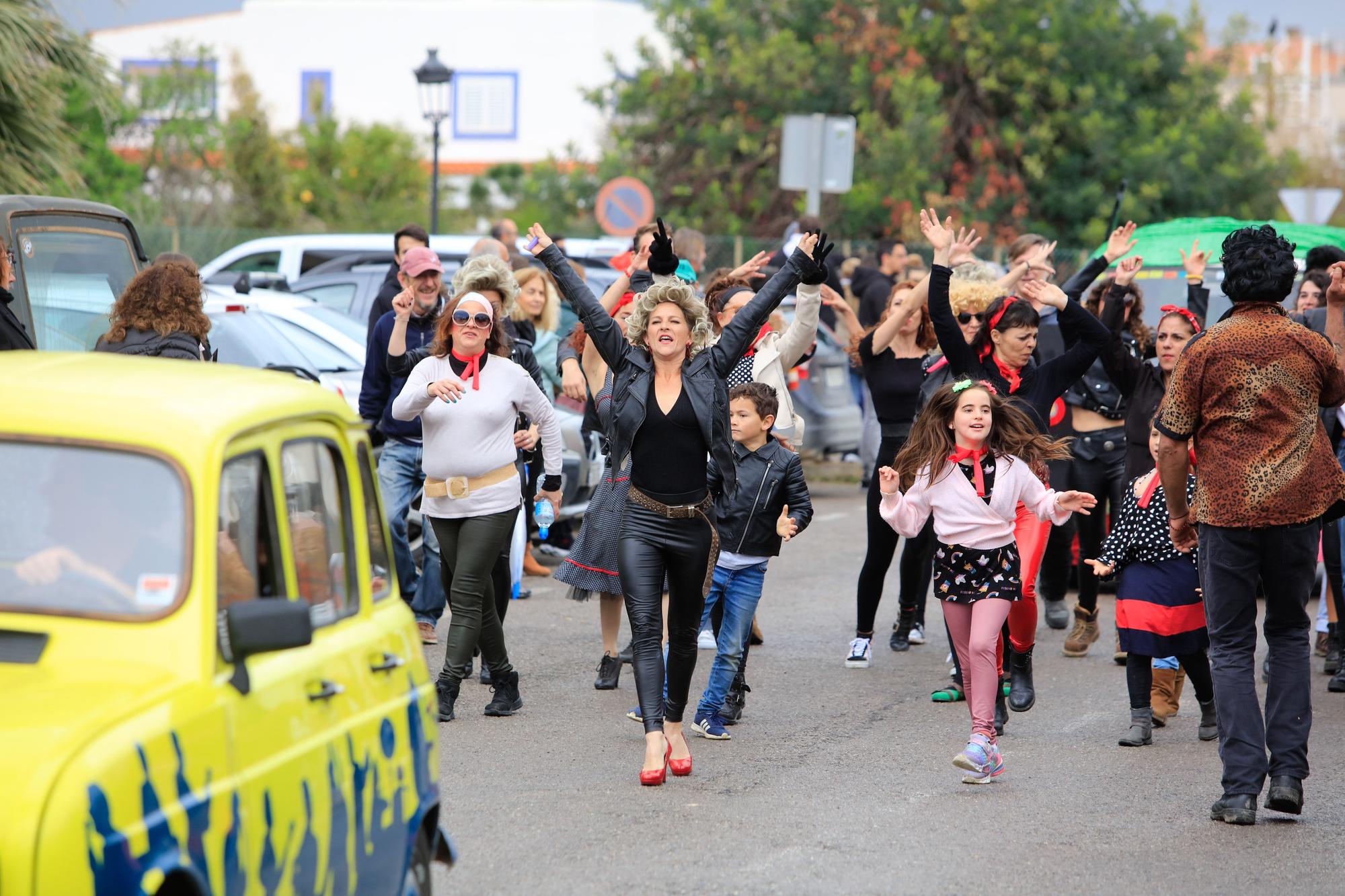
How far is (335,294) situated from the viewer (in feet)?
46.4

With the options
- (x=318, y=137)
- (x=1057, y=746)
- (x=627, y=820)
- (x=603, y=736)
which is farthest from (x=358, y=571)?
(x=318, y=137)

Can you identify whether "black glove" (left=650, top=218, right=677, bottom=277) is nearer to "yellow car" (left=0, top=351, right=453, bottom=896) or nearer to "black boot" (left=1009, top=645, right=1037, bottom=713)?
"black boot" (left=1009, top=645, right=1037, bottom=713)

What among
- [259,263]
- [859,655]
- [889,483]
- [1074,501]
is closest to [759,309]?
[889,483]

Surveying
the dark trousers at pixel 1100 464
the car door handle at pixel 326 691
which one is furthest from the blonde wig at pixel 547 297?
the car door handle at pixel 326 691

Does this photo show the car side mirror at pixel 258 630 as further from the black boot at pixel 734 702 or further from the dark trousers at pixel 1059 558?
the dark trousers at pixel 1059 558

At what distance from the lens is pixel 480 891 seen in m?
5.45

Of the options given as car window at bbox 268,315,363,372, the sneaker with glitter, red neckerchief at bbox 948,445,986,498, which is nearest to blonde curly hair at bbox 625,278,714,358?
red neckerchief at bbox 948,445,986,498

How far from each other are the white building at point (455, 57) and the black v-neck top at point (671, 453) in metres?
58.7

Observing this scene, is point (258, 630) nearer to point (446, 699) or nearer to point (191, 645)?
point (191, 645)

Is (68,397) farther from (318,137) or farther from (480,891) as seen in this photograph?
(318,137)

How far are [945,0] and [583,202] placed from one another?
294 inches

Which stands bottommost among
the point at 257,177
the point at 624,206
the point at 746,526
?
the point at 746,526

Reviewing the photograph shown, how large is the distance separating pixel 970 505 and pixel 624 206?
14.2m

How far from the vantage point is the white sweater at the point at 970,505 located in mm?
7238
